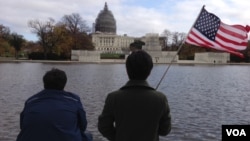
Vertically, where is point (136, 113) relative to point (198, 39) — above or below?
below

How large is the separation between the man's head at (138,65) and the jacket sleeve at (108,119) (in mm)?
348

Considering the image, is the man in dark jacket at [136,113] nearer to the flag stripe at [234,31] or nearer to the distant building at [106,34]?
the flag stripe at [234,31]

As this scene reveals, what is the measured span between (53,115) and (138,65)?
1.07 m

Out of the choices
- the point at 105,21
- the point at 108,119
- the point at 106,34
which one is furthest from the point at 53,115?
the point at 105,21

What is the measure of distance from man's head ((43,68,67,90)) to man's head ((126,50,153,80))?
865 millimetres

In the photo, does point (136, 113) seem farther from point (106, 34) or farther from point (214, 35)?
point (106, 34)

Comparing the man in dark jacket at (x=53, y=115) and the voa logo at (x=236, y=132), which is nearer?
the man in dark jacket at (x=53, y=115)

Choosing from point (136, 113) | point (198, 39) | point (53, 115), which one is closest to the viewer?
point (136, 113)

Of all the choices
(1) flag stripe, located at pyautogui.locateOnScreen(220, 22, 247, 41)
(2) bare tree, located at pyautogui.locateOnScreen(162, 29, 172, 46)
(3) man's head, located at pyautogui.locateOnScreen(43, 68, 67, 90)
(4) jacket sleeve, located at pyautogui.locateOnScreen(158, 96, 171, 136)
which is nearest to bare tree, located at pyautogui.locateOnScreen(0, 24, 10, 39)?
(2) bare tree, located at pyautogui.locateOnScreen(162, 29, 172, 46)

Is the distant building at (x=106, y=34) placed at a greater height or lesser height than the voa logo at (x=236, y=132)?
greater

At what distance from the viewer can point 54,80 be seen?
4.74 metres

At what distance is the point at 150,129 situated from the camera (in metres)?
4.25

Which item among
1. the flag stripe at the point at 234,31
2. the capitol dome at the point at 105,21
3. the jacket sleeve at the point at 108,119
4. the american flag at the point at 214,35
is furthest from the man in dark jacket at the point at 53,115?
the capitol dome at the point at 105,21

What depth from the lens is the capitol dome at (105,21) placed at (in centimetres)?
17762
